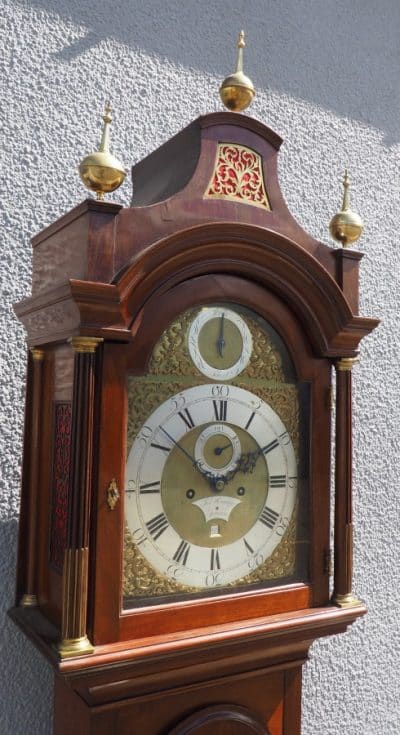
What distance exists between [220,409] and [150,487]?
0.13m

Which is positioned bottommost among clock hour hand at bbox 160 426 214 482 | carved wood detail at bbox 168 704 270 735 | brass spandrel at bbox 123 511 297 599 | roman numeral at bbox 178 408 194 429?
carved wood detail at bbox 168 704 270 735

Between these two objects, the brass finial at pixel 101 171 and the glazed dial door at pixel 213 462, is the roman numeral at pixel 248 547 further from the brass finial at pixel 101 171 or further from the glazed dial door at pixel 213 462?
the brass finial at pixel 101 171

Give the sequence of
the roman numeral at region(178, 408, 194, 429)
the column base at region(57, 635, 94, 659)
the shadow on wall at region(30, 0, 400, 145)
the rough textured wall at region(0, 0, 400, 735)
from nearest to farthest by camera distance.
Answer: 1. the column base at region(57, 635, 94, 659)
2. the roman numeral at region(178, 408, 194, 429)
3. the rough textured wall at region(0, 0, 400, 735)
4. the shadow on wall at region(30, 0, 400, 145)

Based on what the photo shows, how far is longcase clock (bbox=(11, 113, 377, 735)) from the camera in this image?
0.73 metres

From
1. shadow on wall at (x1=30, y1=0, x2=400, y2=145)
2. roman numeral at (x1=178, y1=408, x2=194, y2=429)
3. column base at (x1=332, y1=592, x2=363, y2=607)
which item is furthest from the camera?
shadow on wall at (x1=30, y1=0, x2=400, y2=145)

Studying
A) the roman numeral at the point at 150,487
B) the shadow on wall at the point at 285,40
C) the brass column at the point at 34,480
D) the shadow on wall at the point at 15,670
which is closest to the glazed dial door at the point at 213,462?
the roman numeral at the point at 150,487

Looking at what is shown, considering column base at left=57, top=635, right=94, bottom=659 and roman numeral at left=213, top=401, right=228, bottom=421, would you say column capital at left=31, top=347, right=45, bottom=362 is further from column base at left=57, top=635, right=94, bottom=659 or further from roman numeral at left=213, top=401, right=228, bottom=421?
column base at left=57, top=635, right=94, bottom=659

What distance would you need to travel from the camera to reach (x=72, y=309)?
0.72 metres

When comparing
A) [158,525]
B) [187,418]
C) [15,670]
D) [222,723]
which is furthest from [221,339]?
[15,670]

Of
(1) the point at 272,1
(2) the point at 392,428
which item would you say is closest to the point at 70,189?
(1) the point at 272,1

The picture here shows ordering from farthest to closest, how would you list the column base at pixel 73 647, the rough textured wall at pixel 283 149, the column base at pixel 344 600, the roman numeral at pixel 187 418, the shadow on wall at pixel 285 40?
the shadow on wall at pixel 285 40 < the rough textured wall at pixel 283 149 < the column base at pixel 344 600 < the roman numeral at pixel 187 418 < the column base at pixel 73 647

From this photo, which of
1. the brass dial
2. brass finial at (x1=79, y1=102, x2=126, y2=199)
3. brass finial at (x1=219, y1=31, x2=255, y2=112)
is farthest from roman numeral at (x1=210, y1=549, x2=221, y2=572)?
brass finial at (x1=219, y1=31, x2=255, y2=112)

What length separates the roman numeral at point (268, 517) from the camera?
855mm

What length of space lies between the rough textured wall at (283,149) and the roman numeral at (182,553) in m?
0.34
